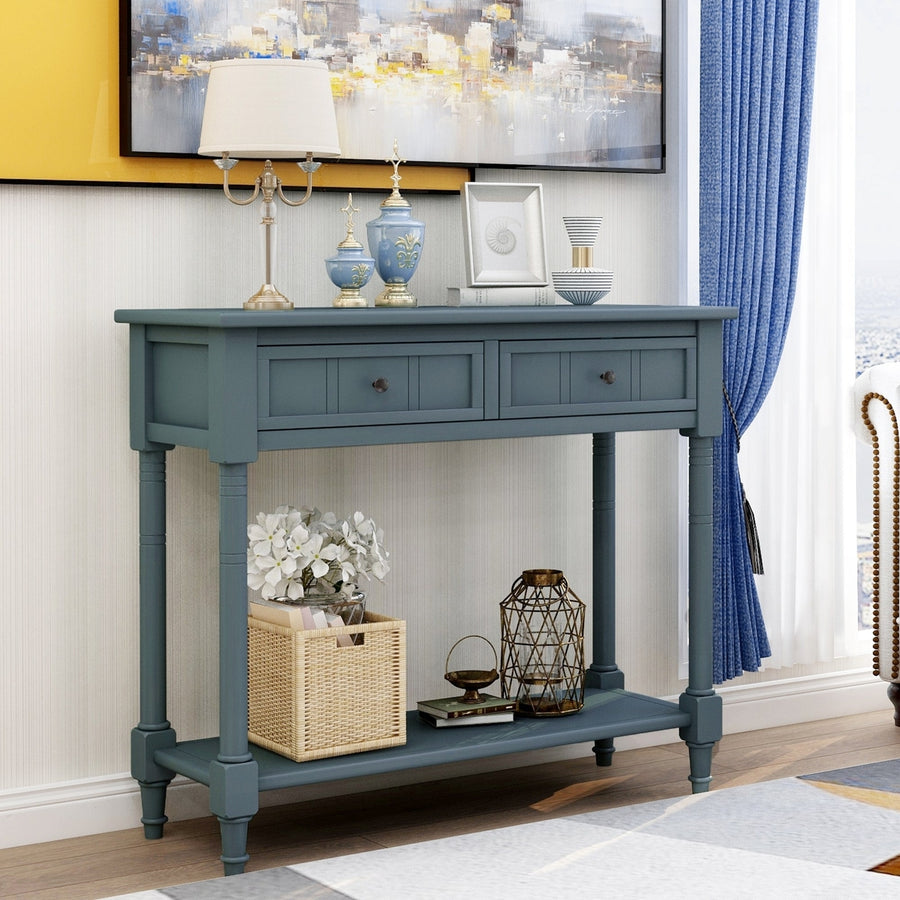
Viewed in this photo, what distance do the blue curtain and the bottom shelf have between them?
0.51 meters

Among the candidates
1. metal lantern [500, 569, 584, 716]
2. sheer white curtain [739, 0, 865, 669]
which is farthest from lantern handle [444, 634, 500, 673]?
sheer white curtain [739, 0, 865, 669]

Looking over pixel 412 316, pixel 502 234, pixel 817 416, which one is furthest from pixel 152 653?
pixel 817 416

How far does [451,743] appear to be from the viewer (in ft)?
9.12

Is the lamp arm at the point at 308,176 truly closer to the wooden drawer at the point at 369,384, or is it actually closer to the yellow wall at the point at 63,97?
the yellow wall at the point at 63,97

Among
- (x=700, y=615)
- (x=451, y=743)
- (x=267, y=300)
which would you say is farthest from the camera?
(x=700, y=615)

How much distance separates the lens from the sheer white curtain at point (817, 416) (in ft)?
12.0

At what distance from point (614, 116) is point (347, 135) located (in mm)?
677

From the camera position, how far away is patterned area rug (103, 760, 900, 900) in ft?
8.02

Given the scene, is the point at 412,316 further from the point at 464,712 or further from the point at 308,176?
the point at 464,712

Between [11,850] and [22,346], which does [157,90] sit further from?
[11,850]

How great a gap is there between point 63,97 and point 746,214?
1605 millimetres

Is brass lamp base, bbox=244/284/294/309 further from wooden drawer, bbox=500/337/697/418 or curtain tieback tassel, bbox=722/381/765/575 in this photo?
curtain tieback tassel, bbox=722/381/765/575

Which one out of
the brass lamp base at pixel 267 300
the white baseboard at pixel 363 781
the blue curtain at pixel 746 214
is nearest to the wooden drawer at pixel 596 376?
the brass lamp base at pixel 267 300

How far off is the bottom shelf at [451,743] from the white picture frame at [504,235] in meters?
0.89
